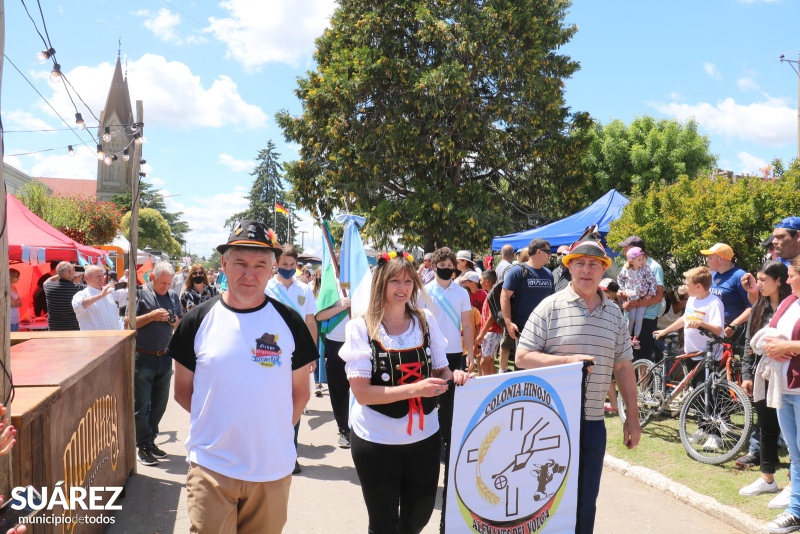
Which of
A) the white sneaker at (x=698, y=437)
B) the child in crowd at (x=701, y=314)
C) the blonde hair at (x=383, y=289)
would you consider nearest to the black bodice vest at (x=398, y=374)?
the blonde hair at (x=383, y=289)

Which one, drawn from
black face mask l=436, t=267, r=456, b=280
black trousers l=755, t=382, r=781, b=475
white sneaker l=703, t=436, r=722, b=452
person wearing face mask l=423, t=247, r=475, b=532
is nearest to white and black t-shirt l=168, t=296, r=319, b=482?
person wearing face mask l=423, t=247, r=475, b=532

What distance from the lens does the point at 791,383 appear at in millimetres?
4582

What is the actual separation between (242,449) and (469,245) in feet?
63.5

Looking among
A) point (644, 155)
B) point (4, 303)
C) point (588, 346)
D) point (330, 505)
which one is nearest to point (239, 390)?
point (4, 303)

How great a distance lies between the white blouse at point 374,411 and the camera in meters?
3.37

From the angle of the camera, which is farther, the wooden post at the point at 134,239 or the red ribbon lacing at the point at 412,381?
the wooden post at the point at 134,239

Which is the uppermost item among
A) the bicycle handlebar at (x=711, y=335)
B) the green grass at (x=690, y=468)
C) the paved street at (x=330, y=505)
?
the bicycle handlebar at (x=711, y=335)

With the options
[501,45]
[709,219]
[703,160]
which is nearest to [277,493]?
[709,219]

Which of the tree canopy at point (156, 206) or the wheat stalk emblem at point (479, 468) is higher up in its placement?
the tree canopy at point (156, 206)

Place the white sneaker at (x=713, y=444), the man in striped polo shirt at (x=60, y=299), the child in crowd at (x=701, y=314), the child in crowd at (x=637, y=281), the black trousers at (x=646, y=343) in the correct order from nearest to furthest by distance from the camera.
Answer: the white sneaker at (x=713, y=444) < the child in crowd at (x=701, y=314) < the child in crowd at (x=637, y=281) < the black trousers at (x=646, y=343) < the man in striped polo shirt at (x=60, y=299)

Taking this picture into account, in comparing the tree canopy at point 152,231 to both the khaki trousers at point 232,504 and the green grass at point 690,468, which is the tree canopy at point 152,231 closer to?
the green grass at point 690,468

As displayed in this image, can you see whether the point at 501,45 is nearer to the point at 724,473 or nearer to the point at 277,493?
the point at 724,473

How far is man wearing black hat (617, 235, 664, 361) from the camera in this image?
8609mm

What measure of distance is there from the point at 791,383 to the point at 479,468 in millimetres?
2654
